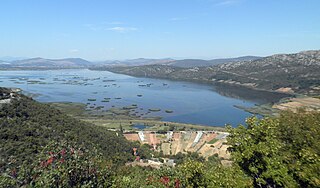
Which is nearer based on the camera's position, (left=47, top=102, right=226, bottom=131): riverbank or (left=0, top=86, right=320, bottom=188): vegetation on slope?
(left=0, top=86, right=320, bottom=188): vegetation on slope

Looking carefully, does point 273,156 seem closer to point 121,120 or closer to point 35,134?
point 35,134

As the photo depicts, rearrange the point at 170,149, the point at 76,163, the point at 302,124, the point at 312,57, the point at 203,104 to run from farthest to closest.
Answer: the point at 312,57 → the point at 203,104 → the point at 170,149 → the point at 302,124 → the point at 76,163

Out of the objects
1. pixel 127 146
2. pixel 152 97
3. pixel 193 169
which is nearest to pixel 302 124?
pixel 193 169

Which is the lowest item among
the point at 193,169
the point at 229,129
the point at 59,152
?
the point at 193,169

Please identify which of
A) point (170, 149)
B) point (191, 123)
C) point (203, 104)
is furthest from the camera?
point (203, 104)

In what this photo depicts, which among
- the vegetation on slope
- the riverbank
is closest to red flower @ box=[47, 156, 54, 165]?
the vegetation on slope

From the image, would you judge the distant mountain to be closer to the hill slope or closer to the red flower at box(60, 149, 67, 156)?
the hill slope

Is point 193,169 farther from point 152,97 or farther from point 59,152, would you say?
point 152,97

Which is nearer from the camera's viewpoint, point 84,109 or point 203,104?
point 84,109

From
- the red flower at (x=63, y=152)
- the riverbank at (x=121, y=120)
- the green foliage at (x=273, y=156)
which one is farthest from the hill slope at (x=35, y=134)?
the riverbank at (x=121, y=120)

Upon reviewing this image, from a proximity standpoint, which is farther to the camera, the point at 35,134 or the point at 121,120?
the point at 121,120

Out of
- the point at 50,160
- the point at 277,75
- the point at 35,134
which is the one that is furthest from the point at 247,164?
the point at 277,75
